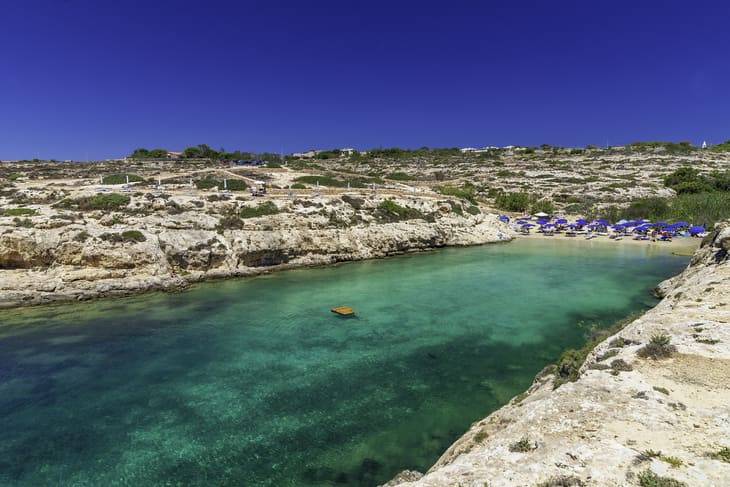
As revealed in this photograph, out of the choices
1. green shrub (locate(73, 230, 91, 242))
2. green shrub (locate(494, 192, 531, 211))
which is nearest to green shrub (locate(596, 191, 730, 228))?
green shrub (locate(494, 192, 531, 211))

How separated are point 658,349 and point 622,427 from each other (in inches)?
143

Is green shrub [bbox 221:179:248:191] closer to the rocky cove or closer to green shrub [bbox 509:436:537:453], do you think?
the rocky cove

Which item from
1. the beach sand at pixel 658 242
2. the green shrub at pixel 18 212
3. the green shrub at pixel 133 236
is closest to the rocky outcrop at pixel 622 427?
the green shrub at pixel 133 236

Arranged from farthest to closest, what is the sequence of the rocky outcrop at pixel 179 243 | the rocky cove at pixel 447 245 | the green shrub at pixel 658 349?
the rocky outcrop at pixel 179 243 < the green shrub at pixel 658 349 < the rocky cove at pixel 447 245

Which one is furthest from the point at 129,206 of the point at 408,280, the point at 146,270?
the point at 408,280

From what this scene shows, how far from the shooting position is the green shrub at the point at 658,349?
912 cm

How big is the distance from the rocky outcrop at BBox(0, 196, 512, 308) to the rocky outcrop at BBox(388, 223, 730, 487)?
24.4 metres

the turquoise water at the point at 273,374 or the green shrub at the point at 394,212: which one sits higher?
the green shrub at the point at 394,212

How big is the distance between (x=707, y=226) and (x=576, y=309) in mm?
38922

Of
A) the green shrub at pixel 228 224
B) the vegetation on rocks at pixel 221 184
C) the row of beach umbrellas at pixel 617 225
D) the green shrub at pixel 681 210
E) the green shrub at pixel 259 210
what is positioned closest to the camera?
the green shrub at pixel 228 224

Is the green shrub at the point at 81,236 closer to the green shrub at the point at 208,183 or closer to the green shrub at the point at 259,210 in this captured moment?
the green shrub at the point at 259,210

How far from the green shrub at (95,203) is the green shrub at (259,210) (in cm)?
977

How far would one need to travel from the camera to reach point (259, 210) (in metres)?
36.0

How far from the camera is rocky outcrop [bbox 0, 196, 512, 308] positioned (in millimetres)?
24547
